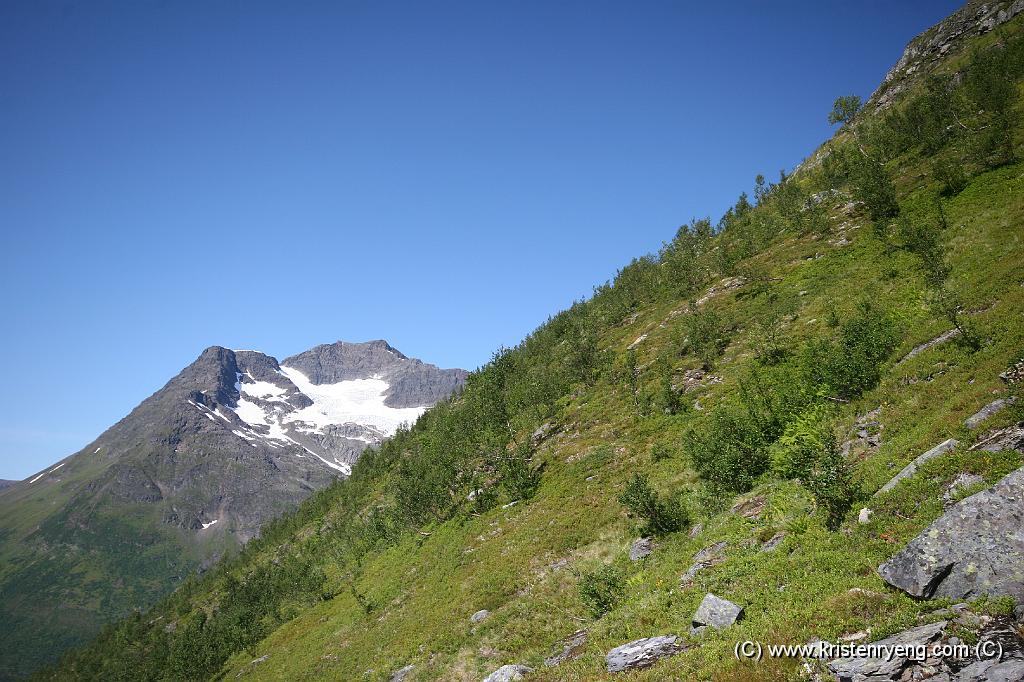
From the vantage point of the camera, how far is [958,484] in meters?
9.71

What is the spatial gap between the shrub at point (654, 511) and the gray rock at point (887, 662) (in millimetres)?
10742

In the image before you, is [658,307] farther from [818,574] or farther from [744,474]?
[818,574]

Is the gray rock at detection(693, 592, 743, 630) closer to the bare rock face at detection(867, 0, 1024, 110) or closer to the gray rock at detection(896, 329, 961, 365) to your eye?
the gray rock at detection(896, 329, 961, 365)

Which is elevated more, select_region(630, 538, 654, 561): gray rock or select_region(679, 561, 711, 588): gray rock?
select_region(679, 561, 711, 588): gray rock

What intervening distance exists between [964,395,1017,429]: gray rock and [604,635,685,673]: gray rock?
8.99m

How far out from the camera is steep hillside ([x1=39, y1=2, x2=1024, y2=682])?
9.48 m

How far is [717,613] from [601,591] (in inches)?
235

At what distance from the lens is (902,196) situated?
34.6 meters

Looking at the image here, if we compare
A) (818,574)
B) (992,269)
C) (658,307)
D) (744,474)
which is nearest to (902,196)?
(992,269)

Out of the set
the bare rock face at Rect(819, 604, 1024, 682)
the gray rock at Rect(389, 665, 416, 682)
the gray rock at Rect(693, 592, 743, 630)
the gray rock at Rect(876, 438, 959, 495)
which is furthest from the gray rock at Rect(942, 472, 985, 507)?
the gray rock at Rect(389, 665, 416, 682)

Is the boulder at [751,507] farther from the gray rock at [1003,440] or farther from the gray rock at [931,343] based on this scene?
the gray rock at [931,343]

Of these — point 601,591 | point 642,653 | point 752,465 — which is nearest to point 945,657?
point 642,653

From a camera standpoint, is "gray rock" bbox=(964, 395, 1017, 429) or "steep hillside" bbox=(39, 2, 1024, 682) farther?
"gray rock" bbox=(964, 395, 1017, 429)

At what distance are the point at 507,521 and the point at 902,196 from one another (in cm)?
3718
